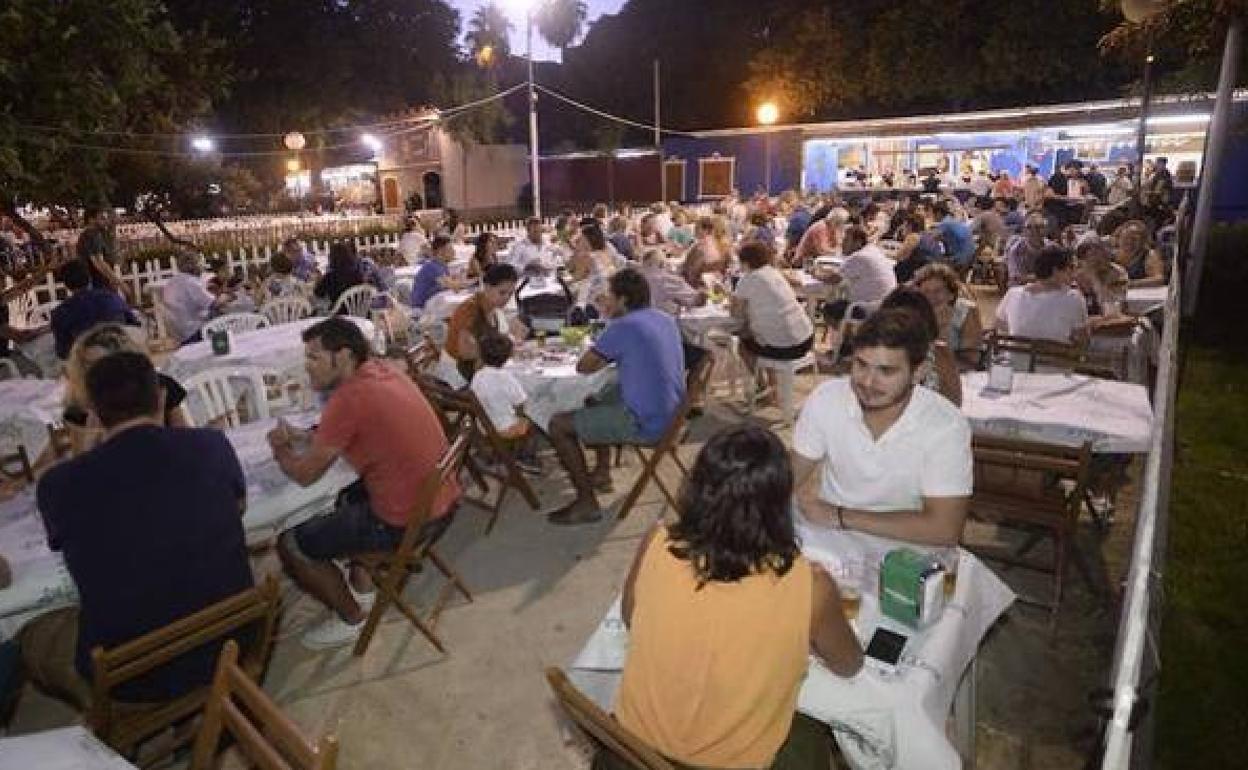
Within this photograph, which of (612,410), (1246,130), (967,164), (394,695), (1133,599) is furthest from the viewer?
(967,164)

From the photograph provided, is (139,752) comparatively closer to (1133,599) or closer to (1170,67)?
(1133,599)

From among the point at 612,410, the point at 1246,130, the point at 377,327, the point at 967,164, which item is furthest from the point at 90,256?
the point at 967,164

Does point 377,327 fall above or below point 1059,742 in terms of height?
above

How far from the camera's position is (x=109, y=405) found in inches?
105

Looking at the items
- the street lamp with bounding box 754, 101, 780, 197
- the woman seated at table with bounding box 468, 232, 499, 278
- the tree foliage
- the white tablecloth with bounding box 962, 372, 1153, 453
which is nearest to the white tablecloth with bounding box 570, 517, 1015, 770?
the white tablecloth with bounding box 962, 372, 1153, 453

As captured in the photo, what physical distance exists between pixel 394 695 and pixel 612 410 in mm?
2150

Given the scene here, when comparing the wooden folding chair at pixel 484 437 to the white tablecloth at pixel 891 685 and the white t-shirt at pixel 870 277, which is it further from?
the white t-shirt at pixel 870 277

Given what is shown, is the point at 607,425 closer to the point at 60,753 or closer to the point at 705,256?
the point at 60,753

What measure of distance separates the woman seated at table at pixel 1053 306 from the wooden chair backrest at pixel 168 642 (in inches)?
205

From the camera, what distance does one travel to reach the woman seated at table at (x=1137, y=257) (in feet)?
25.1

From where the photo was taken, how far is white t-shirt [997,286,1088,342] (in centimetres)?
559

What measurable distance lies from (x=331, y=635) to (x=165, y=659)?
1.70 meters

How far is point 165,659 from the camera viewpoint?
2.35 meters

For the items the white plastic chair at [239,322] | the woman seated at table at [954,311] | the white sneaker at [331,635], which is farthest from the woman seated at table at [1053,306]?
the white plastic chair at [239,322]
